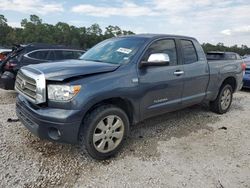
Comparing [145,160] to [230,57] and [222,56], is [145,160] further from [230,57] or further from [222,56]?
[230,57]

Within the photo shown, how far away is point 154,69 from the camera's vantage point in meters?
4.18

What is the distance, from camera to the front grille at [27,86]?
3.48 meters

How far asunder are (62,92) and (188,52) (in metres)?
2.79

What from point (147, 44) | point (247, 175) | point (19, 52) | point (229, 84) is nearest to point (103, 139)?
point (147, 44)

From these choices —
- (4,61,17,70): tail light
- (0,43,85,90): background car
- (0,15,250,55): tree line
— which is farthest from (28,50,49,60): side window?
(0,15,250,55): tree line

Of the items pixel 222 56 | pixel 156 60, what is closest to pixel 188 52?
pixel 156 60

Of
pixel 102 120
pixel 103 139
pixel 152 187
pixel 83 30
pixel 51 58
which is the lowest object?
pixel 152 187

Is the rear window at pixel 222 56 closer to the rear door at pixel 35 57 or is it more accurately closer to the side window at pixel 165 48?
the side window at pixel 165 48

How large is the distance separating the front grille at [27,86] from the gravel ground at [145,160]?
854 millimetres

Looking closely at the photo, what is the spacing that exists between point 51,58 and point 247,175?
6.20 m

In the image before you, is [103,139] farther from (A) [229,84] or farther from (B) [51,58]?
(B) [51,58]

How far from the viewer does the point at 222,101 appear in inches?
242

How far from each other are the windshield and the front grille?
3.75 feet

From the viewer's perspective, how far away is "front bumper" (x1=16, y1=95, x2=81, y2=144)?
324 centimetres
